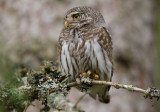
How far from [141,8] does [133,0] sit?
25 cm

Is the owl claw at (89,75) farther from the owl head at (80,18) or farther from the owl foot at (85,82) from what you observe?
the owl head at (80,18)

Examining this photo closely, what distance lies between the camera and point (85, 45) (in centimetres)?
312

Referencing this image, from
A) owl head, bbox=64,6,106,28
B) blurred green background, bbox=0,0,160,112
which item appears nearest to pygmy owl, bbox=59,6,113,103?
owl head, bbox=64,6,106,28

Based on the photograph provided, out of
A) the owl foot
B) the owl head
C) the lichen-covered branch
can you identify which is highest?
the owl head

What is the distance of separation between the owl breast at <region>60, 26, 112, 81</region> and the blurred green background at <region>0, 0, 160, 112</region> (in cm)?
107

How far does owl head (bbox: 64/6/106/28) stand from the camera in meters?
3.33

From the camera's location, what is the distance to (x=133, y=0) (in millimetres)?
5113

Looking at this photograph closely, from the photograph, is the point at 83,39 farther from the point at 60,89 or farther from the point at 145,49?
the point at 145,49

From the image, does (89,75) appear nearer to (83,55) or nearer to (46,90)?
(83,55)

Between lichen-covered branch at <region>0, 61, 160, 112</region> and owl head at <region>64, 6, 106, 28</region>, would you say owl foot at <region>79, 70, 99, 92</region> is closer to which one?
lichen-covered branch at <region>0, 61, 160, 112</region>

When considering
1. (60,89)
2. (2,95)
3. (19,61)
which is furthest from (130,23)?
(2,95)

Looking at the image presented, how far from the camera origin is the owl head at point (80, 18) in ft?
10.9

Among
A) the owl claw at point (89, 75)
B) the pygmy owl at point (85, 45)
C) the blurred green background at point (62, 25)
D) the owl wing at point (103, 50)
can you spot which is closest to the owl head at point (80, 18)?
the pygmy owl at point (85, 45)

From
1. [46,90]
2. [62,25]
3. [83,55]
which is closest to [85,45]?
[83,55]
